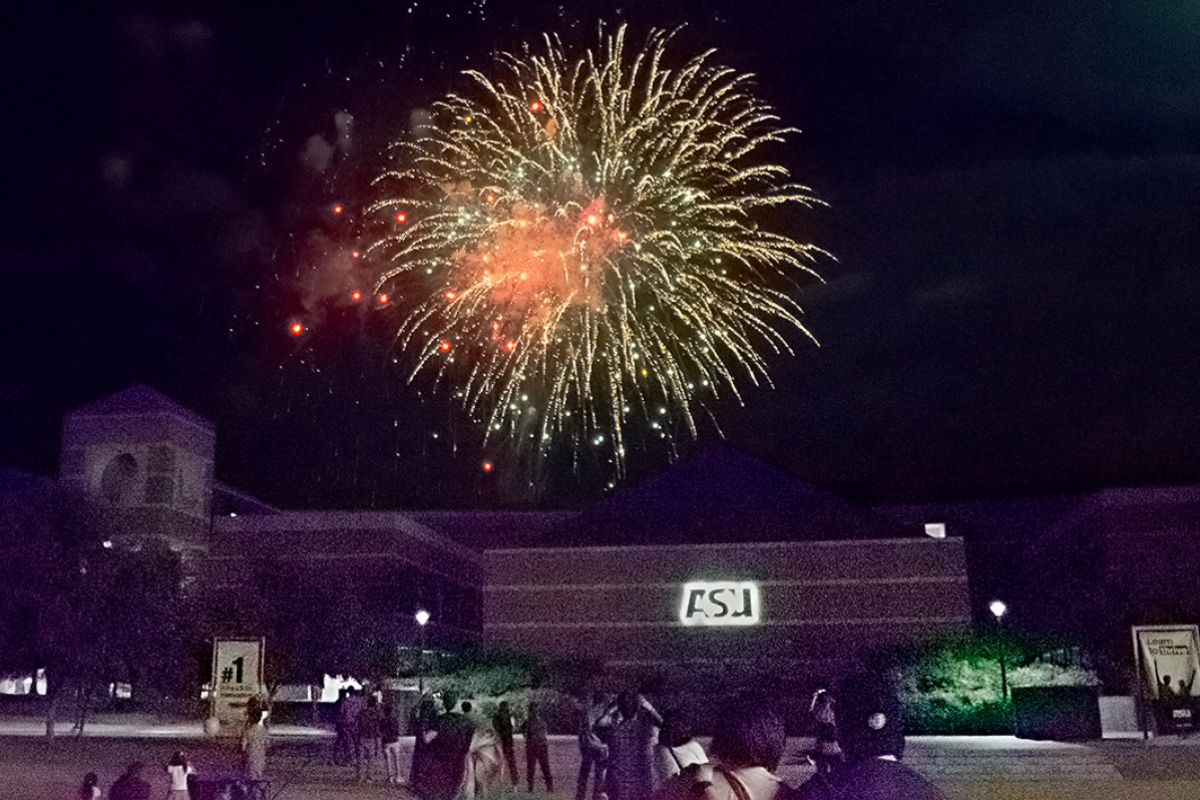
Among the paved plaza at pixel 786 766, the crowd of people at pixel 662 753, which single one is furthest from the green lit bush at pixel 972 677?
the crowd of people at pixel 662 753

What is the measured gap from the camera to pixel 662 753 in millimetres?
8352

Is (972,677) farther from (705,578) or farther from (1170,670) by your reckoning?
(705,578)

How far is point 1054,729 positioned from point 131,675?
78.8 ft

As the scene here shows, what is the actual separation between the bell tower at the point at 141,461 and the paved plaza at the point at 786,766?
1751 cm

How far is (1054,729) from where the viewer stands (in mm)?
26281

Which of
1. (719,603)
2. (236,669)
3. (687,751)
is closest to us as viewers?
(687,751)

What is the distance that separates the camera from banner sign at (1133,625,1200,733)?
78.0ft

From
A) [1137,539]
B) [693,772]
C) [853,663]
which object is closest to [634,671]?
[853,663]

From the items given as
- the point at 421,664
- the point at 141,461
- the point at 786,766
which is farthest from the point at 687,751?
the point at 141,461

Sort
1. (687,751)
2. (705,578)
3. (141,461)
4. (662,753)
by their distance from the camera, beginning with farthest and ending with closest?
(141,461), (705,578), (662,753), (687,751)

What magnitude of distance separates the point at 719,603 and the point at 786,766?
52.9ft

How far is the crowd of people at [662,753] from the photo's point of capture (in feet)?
15.9

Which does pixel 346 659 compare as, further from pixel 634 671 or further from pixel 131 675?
pixel 634 671

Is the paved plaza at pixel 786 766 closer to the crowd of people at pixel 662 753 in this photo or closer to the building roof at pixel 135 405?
the crowd of people at pixel 662 753
